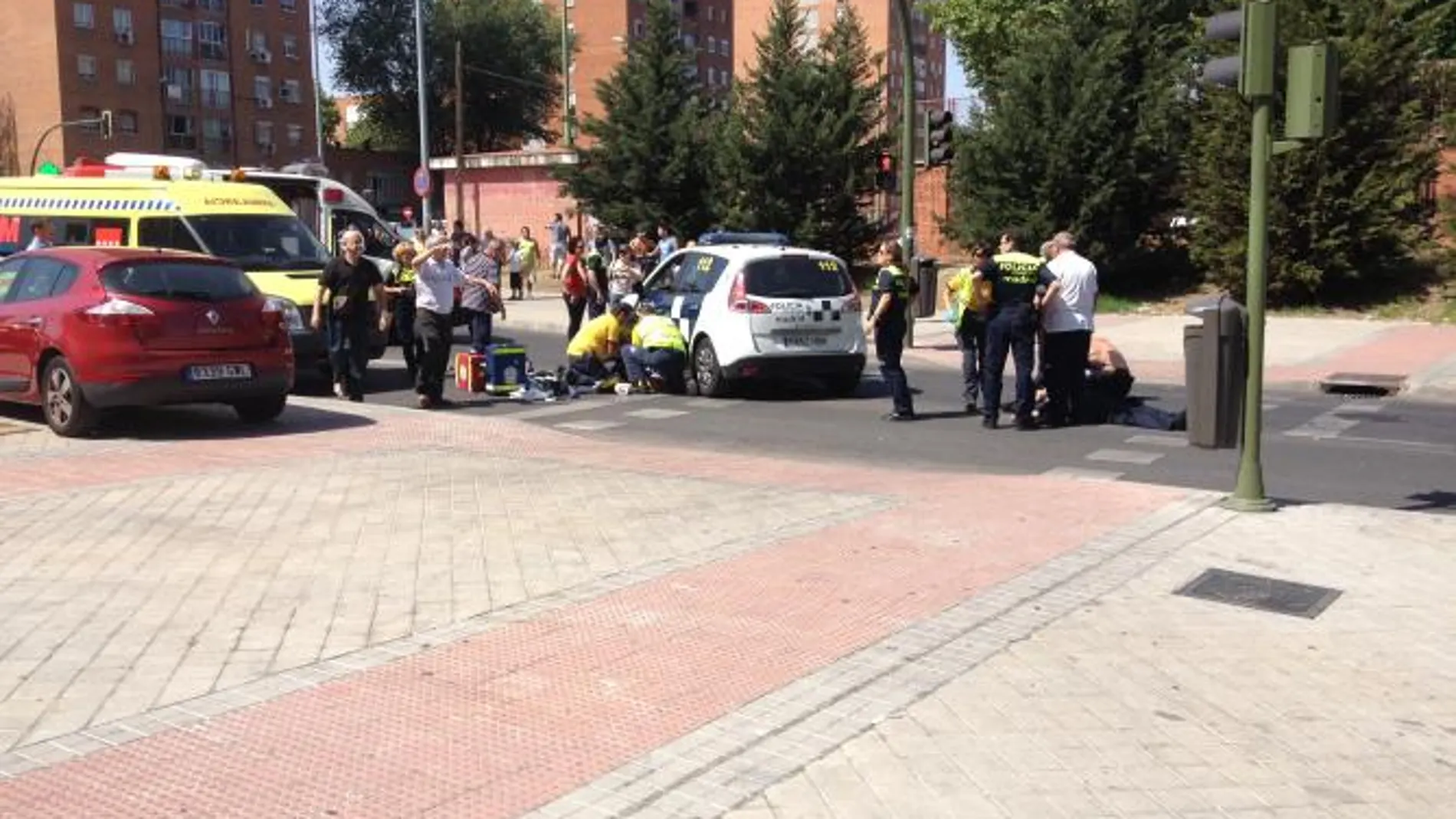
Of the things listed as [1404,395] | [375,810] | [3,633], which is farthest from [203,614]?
[1404,395]

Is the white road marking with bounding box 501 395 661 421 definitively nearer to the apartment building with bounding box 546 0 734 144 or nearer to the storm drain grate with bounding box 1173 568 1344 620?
the storm drain grate with bounding box 1173 568 1344 620

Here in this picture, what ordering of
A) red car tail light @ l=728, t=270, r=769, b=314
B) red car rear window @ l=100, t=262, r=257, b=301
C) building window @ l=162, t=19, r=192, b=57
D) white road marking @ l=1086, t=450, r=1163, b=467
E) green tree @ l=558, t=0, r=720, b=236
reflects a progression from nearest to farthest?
white road marking @ l=1086, t=450, r=1163, b=467
red car rear window @ l=100, t=262, r=257, b=301
red car tail light @ l=728, t=270, r=769, b=314
green tree @ l=558, t=0, r=720, b=236
building window @ l=162, t=19, r=192, b=57

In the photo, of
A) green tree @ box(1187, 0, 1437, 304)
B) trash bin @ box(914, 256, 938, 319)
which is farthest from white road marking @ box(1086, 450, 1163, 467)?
green tree @ box(1187, 0, 1437, 304)

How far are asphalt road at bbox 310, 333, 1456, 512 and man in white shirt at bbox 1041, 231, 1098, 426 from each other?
38cm

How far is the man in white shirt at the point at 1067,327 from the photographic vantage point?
12.1 meters

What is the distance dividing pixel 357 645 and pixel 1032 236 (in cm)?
2185

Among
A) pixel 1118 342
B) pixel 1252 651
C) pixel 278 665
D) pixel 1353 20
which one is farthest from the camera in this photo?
pixel 1353 20

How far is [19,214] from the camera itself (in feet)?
57.3

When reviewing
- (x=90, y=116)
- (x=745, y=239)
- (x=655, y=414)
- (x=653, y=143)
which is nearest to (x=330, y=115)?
(x=90, y=116)

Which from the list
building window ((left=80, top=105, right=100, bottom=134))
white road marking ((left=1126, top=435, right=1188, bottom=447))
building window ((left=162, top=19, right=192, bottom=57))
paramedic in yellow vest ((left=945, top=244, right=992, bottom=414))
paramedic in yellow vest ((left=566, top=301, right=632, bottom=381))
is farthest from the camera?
building window ((left=162, top=19, right=192, bottom=57))

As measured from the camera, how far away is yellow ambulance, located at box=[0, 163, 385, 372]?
1491cm

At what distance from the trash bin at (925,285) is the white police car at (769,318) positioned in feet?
21.1

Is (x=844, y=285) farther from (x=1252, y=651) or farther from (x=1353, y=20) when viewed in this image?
(x=1353, y=20)

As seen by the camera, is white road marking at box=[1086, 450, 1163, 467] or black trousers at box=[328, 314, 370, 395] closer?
white road marking at box=[1086, 450, 1163, 467]
